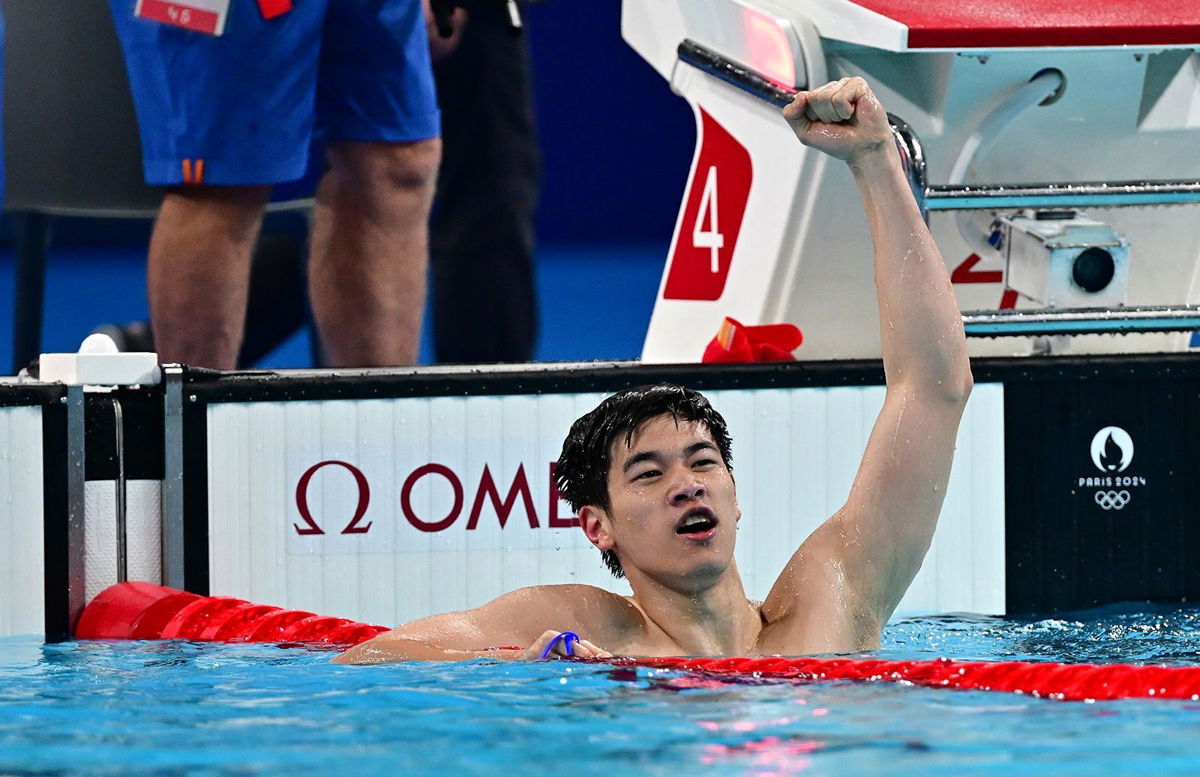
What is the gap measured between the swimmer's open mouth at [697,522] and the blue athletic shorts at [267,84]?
2135 mm

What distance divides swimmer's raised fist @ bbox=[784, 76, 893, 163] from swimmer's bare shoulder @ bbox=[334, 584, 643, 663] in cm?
87

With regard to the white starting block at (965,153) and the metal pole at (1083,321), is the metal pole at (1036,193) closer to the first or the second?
the white starting block at (965,153)

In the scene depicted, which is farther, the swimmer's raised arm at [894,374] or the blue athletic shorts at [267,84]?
the blue athletic shorts at [267,84]

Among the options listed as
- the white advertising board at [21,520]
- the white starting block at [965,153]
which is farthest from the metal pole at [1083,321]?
the white advertising board at [21,520]

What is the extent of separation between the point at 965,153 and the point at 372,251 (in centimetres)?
162

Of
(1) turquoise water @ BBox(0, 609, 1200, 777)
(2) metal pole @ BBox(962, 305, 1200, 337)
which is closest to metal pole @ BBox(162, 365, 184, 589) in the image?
(1) turquoise water @ BBox(0, 609, 1200, 777)

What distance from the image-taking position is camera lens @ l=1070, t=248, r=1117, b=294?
3945 millimetres

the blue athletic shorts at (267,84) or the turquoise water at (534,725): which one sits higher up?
the blue athletic shorts at (267,84)

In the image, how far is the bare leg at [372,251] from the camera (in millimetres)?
4695

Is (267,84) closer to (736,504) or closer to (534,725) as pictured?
(736,504)

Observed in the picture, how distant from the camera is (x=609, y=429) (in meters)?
2.97

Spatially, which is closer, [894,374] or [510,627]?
[510,627]

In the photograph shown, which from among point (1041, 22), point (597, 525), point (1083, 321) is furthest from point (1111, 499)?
point (597, 525)

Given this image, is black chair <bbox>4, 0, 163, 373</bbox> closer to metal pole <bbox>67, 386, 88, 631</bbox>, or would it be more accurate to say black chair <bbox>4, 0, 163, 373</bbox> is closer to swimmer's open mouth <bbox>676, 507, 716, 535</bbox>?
metal pole <bbox>67, 386, 88, 631</bbox>
